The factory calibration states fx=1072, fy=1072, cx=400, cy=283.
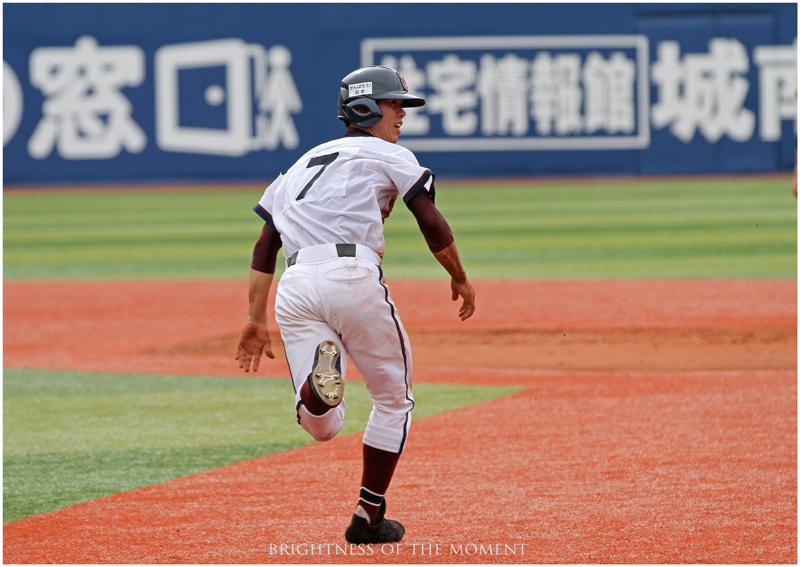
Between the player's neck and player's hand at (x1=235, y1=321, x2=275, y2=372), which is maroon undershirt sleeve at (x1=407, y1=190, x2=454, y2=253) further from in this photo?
player's hand at (x1=235, y1=321, x2=275, y2=372)

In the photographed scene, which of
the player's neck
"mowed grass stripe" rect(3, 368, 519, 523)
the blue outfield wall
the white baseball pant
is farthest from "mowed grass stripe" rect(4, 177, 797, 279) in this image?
the white baseball pant

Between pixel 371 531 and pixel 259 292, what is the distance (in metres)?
0.95

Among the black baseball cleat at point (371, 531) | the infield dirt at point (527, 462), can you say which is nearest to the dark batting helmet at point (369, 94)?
the black baseball cleat at point (371, 531)

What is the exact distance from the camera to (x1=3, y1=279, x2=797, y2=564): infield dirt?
12.5 ft

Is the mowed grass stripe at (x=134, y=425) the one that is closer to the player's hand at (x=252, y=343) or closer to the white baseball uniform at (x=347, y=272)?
the player's hand at (x=252, y=343)

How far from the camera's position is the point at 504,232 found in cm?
1788

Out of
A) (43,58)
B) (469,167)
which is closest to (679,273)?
(469,167)

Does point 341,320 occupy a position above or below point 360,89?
below

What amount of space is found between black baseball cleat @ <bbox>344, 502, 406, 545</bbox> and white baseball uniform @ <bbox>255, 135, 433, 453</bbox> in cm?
27

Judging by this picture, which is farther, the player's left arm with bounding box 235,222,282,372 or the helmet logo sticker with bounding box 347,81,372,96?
the player's left arm with bounding box 235,222,282,372

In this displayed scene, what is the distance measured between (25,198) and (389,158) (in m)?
24.9

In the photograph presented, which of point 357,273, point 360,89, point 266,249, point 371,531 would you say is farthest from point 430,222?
point 371,531

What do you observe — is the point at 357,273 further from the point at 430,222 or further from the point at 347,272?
the point at 430,222

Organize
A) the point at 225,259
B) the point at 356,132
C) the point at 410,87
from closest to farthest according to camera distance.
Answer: the point at 356,132 → the point at 225,259 → the point at 410,87
